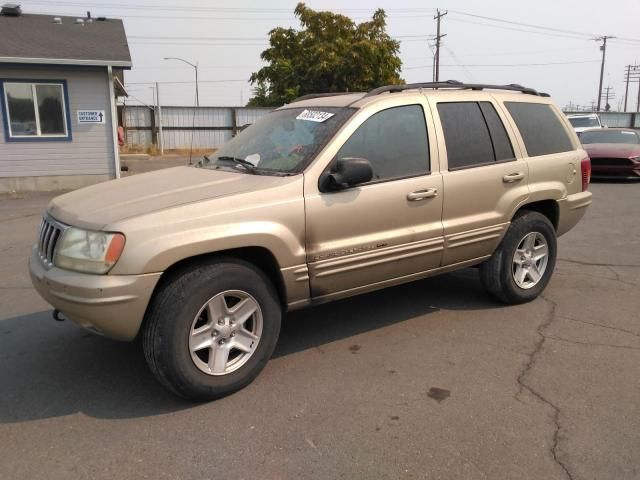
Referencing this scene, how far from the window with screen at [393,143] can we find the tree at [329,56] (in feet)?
88.9

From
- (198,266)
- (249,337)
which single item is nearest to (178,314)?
(198,266)

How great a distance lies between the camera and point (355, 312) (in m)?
4.96

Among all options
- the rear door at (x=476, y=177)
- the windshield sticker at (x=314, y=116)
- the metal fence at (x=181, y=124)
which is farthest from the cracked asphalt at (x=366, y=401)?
the metal fence at (x=181, y=124)

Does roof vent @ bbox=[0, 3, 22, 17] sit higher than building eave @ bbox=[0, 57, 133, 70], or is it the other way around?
roof vent @ bbox=[0, 3, 22, 17]

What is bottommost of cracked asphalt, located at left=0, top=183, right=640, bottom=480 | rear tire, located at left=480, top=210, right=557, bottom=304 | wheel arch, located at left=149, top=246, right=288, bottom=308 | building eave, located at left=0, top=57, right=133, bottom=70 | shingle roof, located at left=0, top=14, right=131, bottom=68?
cracked asphalt, located at left=0, top=183, right=640, bottom=480

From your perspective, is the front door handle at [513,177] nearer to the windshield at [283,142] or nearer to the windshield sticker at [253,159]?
the windshield at [283,142]

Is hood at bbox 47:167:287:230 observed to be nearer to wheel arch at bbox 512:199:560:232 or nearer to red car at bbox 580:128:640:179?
wheel arch at bbox 512:199:560:232

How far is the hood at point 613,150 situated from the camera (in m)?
14.0

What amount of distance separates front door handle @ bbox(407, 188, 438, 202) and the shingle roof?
12.1 meters

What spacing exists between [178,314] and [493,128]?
3.09 meters

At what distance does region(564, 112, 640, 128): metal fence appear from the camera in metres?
41.3

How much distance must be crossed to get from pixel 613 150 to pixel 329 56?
19.6 metres

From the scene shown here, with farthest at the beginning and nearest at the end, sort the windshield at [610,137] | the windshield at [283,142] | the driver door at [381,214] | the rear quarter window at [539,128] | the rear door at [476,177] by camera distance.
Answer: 1. the windshield at [610,137]
2. the rear quarter window at [539,128]
3. the rear door at [476,177]
4. the windshield at [283,142]
5. the driver door at [381,214]

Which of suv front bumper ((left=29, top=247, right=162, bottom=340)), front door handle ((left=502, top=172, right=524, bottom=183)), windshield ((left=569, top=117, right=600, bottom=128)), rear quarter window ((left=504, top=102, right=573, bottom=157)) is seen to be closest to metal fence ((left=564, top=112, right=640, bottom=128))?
windshield ((left=569, top=117, right=600, bottom=128))
